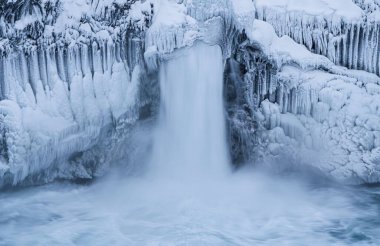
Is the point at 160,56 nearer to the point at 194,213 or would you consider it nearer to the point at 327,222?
the point at 194,213

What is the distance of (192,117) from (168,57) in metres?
0.74

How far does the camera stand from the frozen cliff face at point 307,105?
6.02 m

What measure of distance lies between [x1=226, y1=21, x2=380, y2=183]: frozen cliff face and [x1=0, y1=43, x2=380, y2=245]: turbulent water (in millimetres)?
261

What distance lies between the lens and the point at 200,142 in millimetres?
6379

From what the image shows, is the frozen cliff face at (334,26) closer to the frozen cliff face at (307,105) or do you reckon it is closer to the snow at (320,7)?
the snow at (320,7)

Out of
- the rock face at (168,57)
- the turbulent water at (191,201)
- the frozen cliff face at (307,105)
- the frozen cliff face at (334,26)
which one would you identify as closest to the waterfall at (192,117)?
the turbulent water at (191,201)

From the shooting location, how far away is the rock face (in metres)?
5.96

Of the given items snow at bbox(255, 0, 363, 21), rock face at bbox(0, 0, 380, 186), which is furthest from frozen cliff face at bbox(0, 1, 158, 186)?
snow at bbox(255, 0, 363, 21)

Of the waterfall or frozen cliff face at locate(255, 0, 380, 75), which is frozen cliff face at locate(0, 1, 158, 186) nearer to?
the waterfall

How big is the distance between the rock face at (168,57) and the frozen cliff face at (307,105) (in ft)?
0.04

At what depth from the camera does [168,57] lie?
239 inches

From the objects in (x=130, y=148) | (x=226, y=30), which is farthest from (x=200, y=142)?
(x=226, y=30)

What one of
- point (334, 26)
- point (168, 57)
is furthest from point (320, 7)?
point (168, 57)

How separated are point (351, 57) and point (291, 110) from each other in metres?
0.86
